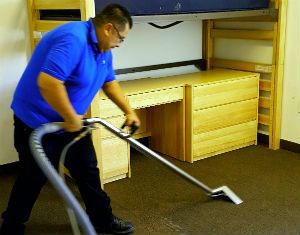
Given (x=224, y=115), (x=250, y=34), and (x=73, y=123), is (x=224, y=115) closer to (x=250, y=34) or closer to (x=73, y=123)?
(x=250, y=34)

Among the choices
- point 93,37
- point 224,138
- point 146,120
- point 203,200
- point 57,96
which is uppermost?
point 93,37

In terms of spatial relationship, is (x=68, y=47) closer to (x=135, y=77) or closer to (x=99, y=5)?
(x=99, y=5)

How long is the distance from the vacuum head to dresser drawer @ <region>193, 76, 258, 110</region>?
2.53ft

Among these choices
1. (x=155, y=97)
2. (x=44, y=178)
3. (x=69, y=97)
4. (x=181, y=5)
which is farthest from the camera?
(x=155, y=97)

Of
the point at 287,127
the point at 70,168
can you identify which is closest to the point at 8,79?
the point at 70,168

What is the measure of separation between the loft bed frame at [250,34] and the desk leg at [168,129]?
1.48ft

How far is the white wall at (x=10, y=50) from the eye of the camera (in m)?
3.06

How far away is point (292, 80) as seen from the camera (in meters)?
3.67

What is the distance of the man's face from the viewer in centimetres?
192

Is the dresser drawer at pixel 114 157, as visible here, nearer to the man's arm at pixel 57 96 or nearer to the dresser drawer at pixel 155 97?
the dresser drawer at pixel 155 97

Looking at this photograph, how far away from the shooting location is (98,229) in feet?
8.14

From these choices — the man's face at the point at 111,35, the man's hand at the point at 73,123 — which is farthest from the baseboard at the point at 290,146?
the man's hand at the point at 73,123

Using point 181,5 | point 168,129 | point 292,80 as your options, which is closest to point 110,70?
point 181,5

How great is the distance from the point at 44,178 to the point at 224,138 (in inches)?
73.8
